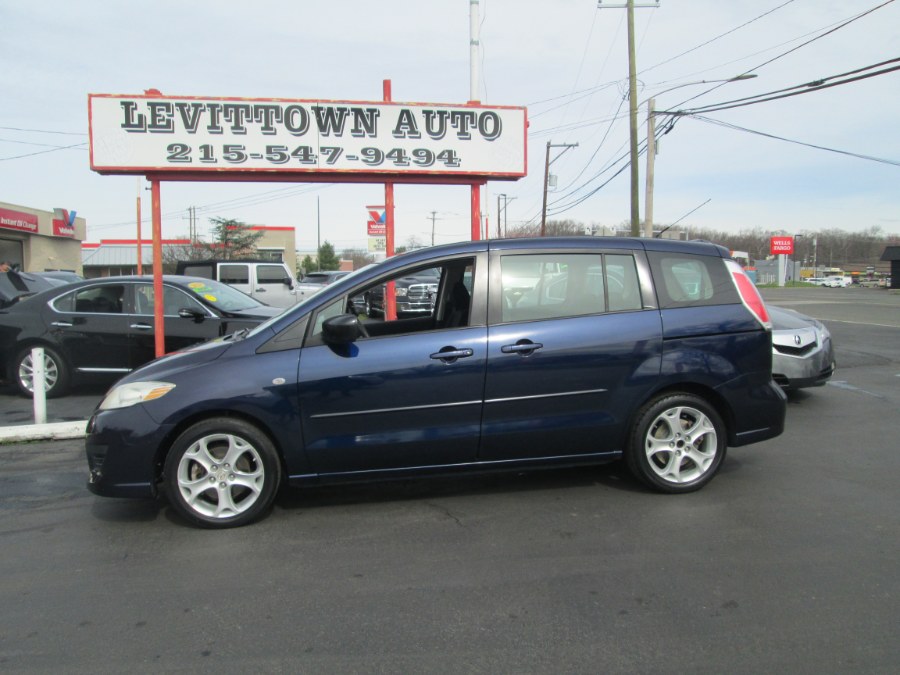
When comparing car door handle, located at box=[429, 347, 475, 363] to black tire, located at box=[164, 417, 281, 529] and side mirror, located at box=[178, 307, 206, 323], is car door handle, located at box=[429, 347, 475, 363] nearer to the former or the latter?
black tire, located at box=[164, 417, 281, 529]

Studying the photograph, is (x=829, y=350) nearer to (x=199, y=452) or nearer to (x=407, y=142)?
(x=407, y=142)

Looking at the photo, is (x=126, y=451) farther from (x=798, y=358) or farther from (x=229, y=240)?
(x=229, y=240)

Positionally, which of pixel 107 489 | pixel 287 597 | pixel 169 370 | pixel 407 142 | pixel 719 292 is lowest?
pixel 287 597

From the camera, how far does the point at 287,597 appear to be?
327cm

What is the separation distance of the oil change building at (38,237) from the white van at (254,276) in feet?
78.0

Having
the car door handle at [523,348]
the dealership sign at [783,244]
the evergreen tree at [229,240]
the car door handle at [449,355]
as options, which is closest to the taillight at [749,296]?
the car door handle at [523,348]

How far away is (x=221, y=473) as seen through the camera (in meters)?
4.07

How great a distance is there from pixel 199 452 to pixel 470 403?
171cm

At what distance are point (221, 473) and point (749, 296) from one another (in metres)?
3.78

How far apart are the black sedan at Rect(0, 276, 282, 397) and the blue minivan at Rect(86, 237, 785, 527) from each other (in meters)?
4.11

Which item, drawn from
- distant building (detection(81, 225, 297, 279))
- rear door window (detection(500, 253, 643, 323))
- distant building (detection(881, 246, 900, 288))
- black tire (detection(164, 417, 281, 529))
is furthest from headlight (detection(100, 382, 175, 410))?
distant building (detection(881, 246, 900, 288))

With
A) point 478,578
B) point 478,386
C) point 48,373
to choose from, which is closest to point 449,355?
point 478,386

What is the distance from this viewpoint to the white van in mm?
16703

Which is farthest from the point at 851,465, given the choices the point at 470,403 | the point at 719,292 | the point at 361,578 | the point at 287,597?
the point at 287,597
